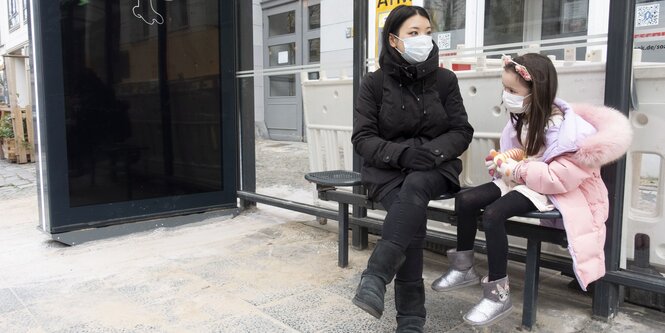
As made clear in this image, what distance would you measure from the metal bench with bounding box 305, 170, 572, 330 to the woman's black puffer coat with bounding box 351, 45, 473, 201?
270mm

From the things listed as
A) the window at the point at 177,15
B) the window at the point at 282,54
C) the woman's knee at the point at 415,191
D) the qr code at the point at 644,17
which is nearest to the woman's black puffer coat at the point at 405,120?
the woman's knee at the point at 415,191

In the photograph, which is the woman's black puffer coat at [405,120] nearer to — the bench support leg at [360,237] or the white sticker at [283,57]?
the bench support leg at [360,237]

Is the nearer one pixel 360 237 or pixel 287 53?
pixel 360 237

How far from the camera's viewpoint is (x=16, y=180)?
7.84 meters

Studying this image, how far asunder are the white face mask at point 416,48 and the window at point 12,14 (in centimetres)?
1829

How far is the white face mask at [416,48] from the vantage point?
8.73ft

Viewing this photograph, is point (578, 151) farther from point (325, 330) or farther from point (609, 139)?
point (325, 330)

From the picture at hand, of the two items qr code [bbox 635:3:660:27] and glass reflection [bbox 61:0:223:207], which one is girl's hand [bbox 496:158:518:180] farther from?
glass reflection [bbox 61:0:223:207]

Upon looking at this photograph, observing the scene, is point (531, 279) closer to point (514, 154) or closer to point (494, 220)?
point (494, 220)

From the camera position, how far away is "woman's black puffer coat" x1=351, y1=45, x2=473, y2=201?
2.62 meters

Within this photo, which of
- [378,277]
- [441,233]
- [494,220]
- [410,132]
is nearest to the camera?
[378,277]

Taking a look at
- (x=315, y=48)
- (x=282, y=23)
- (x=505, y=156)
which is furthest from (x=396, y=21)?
(x=282, y=23)

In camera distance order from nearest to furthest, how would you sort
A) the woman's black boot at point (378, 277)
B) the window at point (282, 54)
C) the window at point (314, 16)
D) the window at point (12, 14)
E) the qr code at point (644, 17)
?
the woman's black boot at point (378, 277) → the qr code at point (644, 17) → the window at point (282, 54) → the window at point (314, 16) → the window at point (12, 14)

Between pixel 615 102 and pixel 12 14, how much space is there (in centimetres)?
2011
